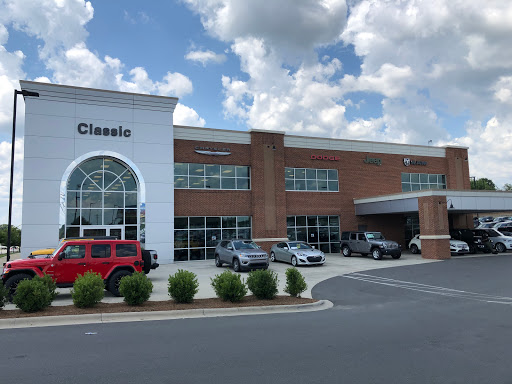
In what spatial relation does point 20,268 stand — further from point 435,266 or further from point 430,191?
point 430,191

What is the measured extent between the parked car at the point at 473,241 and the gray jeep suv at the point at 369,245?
273 inches

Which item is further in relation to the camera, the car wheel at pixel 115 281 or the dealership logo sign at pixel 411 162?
the dealership logo sign at pixel 411 162

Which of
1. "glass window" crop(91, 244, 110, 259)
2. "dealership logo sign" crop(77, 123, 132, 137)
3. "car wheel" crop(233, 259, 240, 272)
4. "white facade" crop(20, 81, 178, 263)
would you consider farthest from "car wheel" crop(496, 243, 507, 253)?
"glass window" crop(91, 244, 110, 259)

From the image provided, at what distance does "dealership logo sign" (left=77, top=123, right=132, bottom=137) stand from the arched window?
1524 mm

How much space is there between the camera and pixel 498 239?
29.7m

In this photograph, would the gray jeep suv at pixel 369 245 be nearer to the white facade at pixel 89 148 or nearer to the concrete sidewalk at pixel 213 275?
the concrete sidewalk at pixel 213 275

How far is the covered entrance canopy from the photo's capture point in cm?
2565

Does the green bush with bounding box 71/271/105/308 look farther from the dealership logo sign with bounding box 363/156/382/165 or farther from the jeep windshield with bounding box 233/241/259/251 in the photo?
the dealership logo sign with bounding box 363/156/382/165

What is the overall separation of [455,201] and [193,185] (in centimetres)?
1729

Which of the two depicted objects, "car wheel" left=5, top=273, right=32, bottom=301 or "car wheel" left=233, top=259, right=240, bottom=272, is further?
"car wheel" left=233, top=259, right=240, bottom=272

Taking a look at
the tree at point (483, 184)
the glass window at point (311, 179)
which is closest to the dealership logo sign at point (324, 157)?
the glass window at point (311, 179)

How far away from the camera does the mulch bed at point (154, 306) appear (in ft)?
32.1

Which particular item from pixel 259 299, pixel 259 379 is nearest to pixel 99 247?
pixel 259 299

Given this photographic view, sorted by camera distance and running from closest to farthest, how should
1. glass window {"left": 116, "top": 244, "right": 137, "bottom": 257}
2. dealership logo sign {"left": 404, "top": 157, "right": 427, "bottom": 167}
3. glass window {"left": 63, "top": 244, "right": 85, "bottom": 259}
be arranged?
glass window {"left": 63, "top": 244, "right": 85, "bottom": 259}
glass window {"left": 116, "top": 244, "right": 137, "bottom": 257}
dealership logo sign {"left": 404, "top": 157, "right": 427, "bottom": 167}
